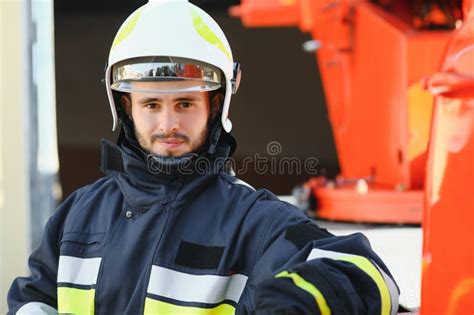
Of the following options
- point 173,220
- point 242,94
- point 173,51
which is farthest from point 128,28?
point 242,94

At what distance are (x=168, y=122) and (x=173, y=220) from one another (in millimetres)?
229

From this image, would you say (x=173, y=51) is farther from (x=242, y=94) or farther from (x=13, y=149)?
(x=242, y=94)

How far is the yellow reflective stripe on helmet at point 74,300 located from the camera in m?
1.67

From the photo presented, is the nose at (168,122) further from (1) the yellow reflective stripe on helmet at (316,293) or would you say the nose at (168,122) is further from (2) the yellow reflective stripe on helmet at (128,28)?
(1) the yellow reflective stripe on helmet at (316,293)

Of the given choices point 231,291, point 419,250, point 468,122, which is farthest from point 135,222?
point 419,250

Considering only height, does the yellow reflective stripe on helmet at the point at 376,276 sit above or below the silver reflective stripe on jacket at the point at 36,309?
above

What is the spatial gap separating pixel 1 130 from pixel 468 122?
88.3 inches

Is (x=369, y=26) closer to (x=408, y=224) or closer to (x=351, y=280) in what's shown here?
(x=408, y=224)

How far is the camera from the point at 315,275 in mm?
1302

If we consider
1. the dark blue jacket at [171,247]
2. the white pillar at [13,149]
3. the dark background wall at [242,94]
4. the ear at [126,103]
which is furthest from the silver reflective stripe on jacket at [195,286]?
the dark background wall at [242,94]

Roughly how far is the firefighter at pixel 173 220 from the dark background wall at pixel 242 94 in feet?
9.64

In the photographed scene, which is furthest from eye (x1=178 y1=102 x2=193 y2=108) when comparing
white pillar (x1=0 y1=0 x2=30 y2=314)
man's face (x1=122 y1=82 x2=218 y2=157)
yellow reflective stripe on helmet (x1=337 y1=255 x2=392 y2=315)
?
white pillar (x1=0 y1=0 x2=30 y2=314)

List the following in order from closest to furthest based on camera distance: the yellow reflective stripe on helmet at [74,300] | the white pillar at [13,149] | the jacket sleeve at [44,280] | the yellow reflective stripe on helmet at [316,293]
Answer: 1. the yellow reflective stripe on helmet at [316,293]
2. the yellow reflective stripe on helmet at [74,300]
3. the jacket sleeve at [44,280]
4. the white pillar at [13,149]

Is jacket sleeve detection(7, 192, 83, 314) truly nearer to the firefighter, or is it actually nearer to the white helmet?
the firefighter
